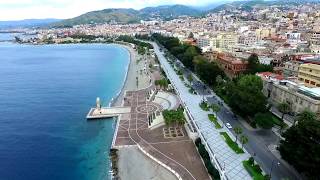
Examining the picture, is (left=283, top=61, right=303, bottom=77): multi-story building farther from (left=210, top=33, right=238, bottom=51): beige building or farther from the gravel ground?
(left=210, top=33, right=238, bottom=51): beige building

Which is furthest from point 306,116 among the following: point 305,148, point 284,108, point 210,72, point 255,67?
point 210,72

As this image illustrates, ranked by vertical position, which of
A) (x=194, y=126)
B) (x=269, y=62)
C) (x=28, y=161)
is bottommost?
(x=28, y=161)

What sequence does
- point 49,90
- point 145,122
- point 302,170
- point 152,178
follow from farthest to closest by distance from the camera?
point 49,90 < point 145,122 < point 152,178 < point 302,170

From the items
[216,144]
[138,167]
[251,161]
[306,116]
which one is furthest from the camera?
[216,144]

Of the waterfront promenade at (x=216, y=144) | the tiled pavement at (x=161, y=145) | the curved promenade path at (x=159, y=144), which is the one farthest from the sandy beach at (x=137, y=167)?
the waterfront promenade at (x=216, y=144)

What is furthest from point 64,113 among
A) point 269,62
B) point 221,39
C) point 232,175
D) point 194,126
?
point 221,39

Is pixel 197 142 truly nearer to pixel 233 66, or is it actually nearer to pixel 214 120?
pixel 214 120

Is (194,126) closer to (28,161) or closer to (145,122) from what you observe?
(145,122)
